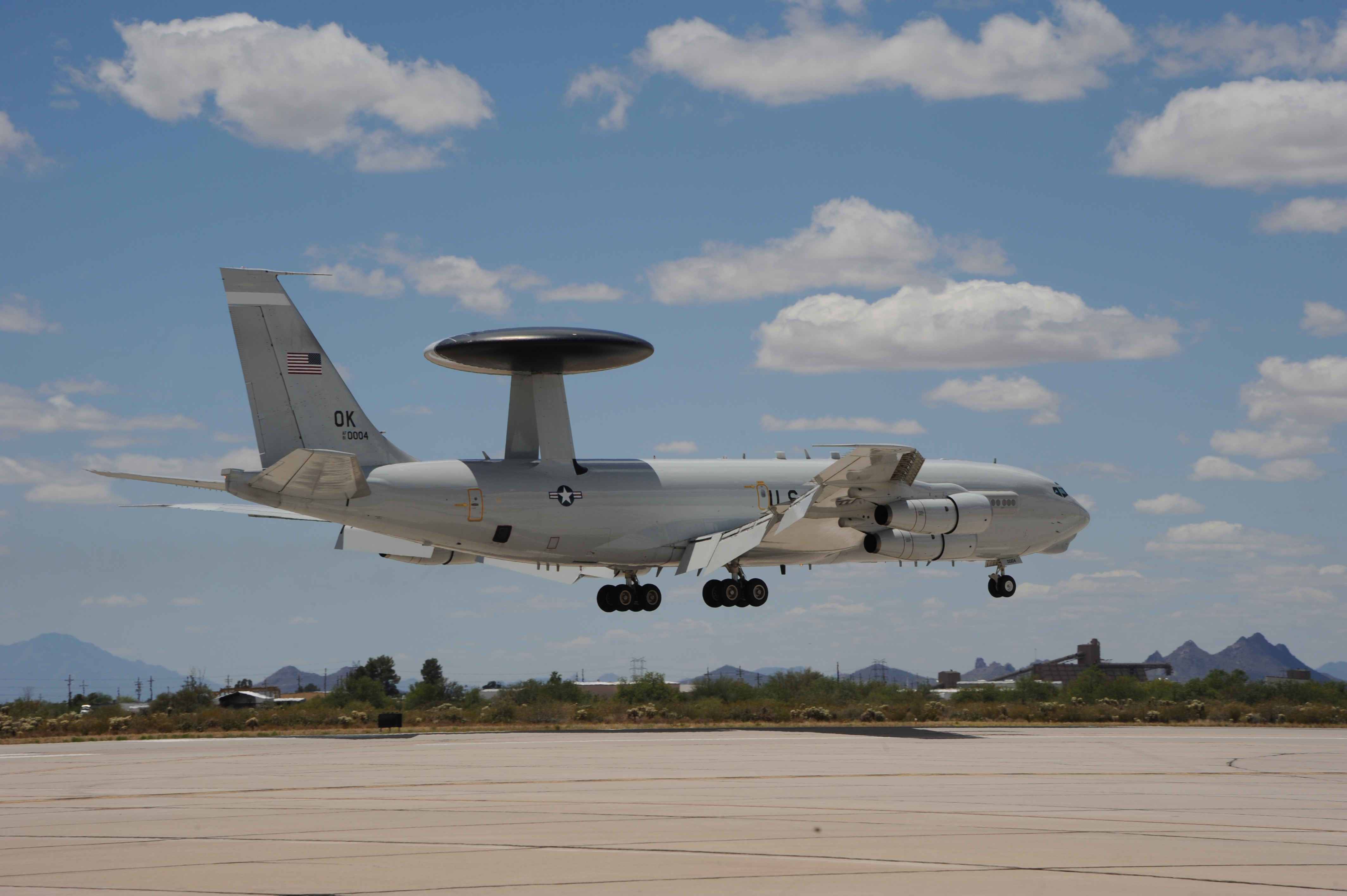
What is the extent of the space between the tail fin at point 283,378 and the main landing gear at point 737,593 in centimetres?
1073

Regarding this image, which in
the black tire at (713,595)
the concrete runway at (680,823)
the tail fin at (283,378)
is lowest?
the concrete runway at (680,823)

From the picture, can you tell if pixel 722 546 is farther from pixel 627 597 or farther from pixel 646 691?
pixel 646 691

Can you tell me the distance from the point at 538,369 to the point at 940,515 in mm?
11426

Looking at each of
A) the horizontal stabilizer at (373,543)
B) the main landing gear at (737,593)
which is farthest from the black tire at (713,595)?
the horizontal stabilizer at (373,543)

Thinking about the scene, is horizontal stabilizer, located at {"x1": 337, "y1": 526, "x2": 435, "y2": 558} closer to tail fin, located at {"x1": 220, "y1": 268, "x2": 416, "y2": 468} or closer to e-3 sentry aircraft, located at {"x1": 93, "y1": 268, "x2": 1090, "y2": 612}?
e-3 sentry aircraft, located at {"x1": 93, "y1": 268, "x2": 1090, "y2": 612}

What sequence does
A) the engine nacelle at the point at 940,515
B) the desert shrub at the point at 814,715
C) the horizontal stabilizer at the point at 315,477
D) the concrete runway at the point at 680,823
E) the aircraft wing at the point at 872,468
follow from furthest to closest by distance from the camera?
1. the desert shrub at the point at 814,715
2. the engine nacelle at the point at 940,515
3. the aircraft wing at the point at 872,468
4. the horizontal stabilizer at the point at 315,477
5. the concrete runway at the point at 680,823

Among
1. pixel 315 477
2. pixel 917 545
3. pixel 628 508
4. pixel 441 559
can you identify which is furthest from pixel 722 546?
pixel 315 477

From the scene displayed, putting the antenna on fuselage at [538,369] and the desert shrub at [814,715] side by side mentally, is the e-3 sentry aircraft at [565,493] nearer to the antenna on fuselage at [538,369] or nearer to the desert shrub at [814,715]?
the antenna on fuselage at [538,369]

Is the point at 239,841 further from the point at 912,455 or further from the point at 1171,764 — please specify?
the point at 912,455

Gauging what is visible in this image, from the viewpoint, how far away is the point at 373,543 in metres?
34.1

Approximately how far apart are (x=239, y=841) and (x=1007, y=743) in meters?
17.1

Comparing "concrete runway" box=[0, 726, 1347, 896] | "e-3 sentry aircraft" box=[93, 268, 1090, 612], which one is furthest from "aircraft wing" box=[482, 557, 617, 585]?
"concrete runway" box=[0, 726, 1347, 896]

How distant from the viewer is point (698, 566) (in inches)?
1346

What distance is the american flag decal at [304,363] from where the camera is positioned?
31.0 metres
